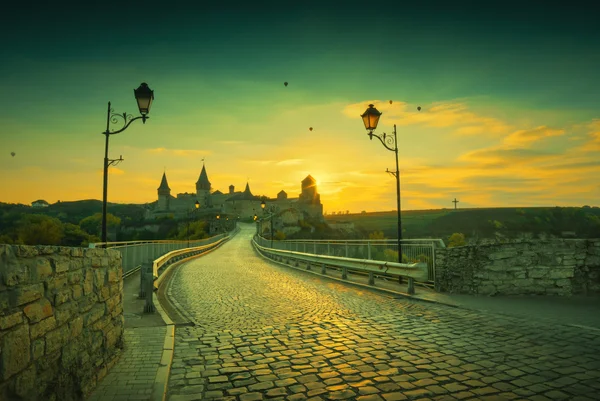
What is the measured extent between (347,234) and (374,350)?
119807mm

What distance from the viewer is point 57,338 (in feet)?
10.8

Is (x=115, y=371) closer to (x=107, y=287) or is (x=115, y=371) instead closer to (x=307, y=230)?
(x=107, y=287)

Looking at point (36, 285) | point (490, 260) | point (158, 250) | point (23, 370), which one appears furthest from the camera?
point (158, 250)

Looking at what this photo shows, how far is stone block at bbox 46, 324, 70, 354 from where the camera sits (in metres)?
3.14

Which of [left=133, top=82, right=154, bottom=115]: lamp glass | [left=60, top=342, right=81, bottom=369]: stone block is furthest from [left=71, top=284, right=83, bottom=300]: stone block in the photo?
[left=133, top=82, right=154, bottom=115]: lamp glass

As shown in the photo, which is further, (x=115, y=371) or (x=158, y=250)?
(x=158, y=250)

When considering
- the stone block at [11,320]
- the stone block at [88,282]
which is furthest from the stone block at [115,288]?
the stone block at [11,320]

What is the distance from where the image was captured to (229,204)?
14700cm

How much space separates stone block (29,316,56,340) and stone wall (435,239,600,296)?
377 inches

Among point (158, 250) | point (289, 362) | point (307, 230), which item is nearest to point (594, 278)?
point (289, 362)

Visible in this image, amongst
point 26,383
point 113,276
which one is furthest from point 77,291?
point 113,276

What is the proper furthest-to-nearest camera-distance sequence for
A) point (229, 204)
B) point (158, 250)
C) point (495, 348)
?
point (229, 204) < point (158, 250) < point (495, 348)

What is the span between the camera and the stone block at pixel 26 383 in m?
2.66

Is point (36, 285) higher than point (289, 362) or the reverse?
higher
